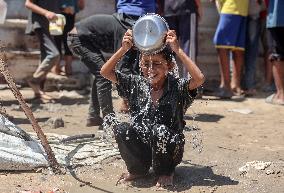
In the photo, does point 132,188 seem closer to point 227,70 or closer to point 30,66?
point 227,70

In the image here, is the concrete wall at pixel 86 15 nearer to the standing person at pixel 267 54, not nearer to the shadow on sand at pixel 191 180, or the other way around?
the standing person at pixel 267 54

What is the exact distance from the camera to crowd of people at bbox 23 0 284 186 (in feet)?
12.4

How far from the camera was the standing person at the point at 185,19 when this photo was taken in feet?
22.0

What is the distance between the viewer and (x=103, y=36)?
5.18 metres

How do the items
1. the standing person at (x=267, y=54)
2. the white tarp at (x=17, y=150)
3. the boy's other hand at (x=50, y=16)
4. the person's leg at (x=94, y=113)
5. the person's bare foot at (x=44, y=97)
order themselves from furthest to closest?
the standing person at (x=267, y=54) < the person's bare foot at (x=44, y=97) < the boy's other hand at (x=50, y=16) < the person's leg at (x=94, y=113) < the white tarp at (x=17, y=150)

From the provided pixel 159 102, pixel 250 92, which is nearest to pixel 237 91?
pixel 250 92

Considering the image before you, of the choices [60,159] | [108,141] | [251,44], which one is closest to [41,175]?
[60,159]

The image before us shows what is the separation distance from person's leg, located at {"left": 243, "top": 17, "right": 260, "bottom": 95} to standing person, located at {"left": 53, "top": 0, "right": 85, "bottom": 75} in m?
2.13

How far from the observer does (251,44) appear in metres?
7.60

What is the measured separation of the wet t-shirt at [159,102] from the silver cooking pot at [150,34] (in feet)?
0.78

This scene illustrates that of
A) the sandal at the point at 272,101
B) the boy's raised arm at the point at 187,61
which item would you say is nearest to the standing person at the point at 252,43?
the sandal at the point at 272,101

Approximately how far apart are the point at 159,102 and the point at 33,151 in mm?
987

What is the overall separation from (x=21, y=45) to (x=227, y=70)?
8.86ft

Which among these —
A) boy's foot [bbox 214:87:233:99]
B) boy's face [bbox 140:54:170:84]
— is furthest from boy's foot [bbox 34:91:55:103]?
boy's face [bbox 140:54:170:84]
